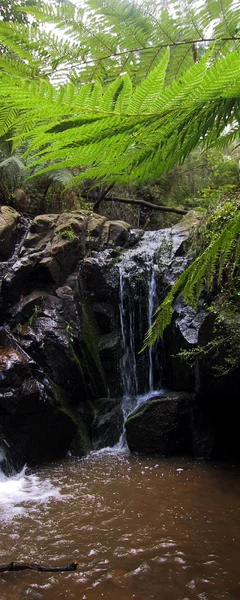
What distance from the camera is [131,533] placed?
3.58 meters

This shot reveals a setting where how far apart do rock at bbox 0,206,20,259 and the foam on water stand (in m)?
4.29

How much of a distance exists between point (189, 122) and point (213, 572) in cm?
328

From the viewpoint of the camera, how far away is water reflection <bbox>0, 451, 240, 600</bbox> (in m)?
2.81

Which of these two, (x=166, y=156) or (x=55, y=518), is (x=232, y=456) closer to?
(x=55, y=518)

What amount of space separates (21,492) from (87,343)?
10.1 feet

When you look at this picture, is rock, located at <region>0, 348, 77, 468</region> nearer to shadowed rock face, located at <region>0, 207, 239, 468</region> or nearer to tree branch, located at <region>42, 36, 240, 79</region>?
shadowed rock face, located at <region>0, 207, 239, 468</region>

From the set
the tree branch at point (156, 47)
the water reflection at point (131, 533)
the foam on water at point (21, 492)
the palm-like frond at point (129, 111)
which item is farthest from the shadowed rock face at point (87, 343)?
the palm-like frond at point (129, 111)

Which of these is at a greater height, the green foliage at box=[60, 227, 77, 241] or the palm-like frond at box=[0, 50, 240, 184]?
the green foliage at box=[60, 227, 77, 241]

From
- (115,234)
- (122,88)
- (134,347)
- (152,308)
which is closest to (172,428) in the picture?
(134,347)

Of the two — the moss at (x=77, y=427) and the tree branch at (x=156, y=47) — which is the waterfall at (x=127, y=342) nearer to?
the moss at (x=77, y=427)

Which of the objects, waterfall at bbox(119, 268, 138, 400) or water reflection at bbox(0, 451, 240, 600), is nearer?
water reflection at bbox(0, 451, 240, 600)

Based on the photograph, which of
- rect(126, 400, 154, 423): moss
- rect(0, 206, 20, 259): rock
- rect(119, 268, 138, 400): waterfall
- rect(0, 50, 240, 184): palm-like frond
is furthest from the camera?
rect(0, 206, 20, 259): rock

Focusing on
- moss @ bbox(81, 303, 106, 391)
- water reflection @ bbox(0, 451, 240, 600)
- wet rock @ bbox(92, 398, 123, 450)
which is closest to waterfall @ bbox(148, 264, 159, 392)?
wet rock @ bbox(92, 398, 123, 450)

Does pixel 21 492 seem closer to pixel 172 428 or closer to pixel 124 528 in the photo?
pixel 124 528
